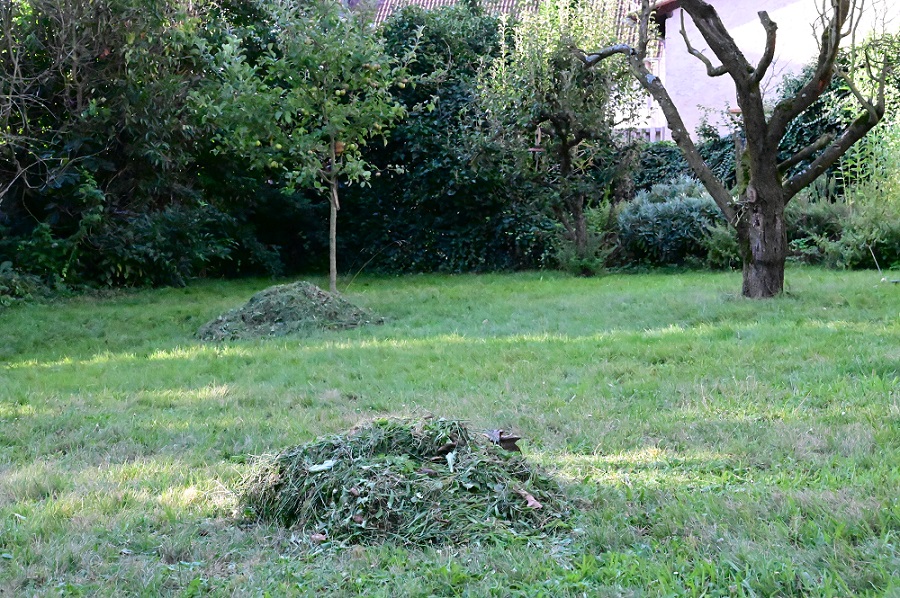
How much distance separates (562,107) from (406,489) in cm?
1121

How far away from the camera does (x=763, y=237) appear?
29.9ft

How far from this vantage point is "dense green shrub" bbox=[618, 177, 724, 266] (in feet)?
47.9

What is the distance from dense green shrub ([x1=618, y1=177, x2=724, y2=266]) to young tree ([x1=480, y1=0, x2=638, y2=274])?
79 cm

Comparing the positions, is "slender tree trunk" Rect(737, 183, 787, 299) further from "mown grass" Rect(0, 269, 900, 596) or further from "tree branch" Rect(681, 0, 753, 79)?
"tree branch" Rect(681, 0, 753, 79)

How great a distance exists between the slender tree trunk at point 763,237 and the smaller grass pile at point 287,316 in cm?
411

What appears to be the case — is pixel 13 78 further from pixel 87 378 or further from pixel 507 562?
pixel 507 562

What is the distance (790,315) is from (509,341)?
2.76 meters

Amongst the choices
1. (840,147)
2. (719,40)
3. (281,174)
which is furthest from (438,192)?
(840,147)

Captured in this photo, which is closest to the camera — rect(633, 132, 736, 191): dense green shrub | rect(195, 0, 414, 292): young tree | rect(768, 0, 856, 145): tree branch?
rect(768, 0, 856, 145): tree branch

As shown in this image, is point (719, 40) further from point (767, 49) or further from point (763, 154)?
point (763, 154)

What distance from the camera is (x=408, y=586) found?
2752 millimetres

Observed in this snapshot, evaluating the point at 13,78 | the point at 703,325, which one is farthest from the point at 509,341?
the point at 13,78

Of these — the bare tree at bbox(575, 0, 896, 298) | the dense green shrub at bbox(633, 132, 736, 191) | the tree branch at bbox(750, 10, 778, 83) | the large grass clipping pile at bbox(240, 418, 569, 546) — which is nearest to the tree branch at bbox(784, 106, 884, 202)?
the bare tree at bbox(575, 0, 896, 298)

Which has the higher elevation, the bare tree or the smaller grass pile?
the bare tree
